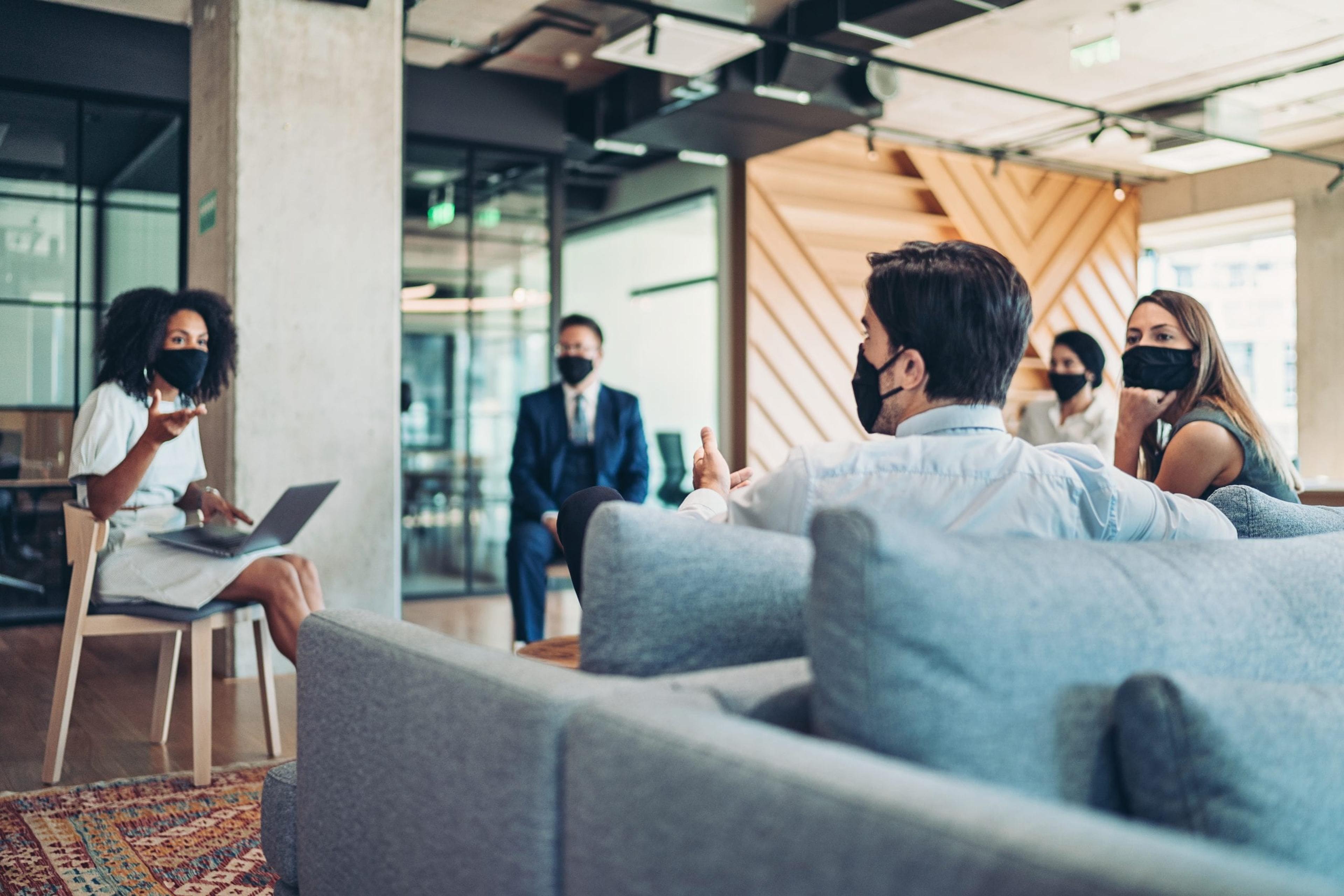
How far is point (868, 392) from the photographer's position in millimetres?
1710

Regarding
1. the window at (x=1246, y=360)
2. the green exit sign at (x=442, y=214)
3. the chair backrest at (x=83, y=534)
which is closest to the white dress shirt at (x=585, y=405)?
the chair backrest at (x=83, y=534)

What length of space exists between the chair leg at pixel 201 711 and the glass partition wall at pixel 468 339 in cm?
397

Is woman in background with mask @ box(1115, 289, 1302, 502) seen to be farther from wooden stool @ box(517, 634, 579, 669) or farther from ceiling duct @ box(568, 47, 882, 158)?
ceiling duct @ box(568, 47, 882, 158)

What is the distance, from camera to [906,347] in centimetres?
159

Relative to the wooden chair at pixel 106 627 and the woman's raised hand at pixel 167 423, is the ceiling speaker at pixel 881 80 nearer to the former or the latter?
the woman's raised hand at pixel 167 423

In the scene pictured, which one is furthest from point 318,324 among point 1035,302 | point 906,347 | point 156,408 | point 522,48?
point 1035,302

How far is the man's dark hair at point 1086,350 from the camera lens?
17.3ft

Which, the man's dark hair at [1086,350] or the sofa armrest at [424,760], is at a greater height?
the man's dark hair at [1086,350]

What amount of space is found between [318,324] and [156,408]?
1400 millimetres

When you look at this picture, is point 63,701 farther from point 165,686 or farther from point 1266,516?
point 1266,516

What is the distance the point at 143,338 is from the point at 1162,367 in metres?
3.00

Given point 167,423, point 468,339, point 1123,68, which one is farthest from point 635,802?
point 1123,68

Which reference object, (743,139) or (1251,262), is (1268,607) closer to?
(743,139)

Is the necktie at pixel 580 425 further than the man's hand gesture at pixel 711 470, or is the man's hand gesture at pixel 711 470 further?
the necktie at pixel 580 425
